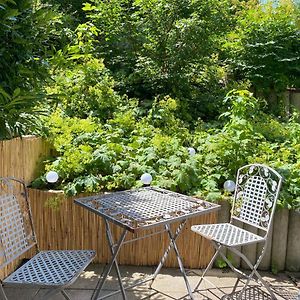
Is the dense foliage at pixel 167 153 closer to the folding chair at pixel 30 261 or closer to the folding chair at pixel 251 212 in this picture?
the folding chair at pixel 251 212

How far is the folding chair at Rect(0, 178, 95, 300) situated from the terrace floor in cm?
63

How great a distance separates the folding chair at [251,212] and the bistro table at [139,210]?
0.27 metres

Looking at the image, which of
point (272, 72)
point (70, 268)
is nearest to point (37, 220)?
point (70, 268)

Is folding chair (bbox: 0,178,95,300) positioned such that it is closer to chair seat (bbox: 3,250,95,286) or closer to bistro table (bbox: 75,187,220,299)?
chair seat (bbox: 3,250,95,286)

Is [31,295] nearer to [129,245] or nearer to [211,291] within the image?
[129,245]

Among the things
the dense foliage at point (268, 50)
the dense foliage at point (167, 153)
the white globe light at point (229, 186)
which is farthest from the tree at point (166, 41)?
the white globe light at point (229, 186)

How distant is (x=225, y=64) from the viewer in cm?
570

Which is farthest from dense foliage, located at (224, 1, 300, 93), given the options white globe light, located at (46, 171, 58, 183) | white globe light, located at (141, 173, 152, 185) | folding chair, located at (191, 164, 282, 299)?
white globe light, located at (46, 171, 58, 183)

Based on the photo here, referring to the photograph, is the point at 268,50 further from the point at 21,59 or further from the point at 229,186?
the point at 21,59

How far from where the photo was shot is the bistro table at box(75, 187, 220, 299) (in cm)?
211

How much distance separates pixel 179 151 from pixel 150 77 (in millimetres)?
1949

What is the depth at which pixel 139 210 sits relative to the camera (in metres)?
2.31

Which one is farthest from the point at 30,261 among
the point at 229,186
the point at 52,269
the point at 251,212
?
the point at 229,186

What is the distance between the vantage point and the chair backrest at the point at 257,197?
8.71ft
